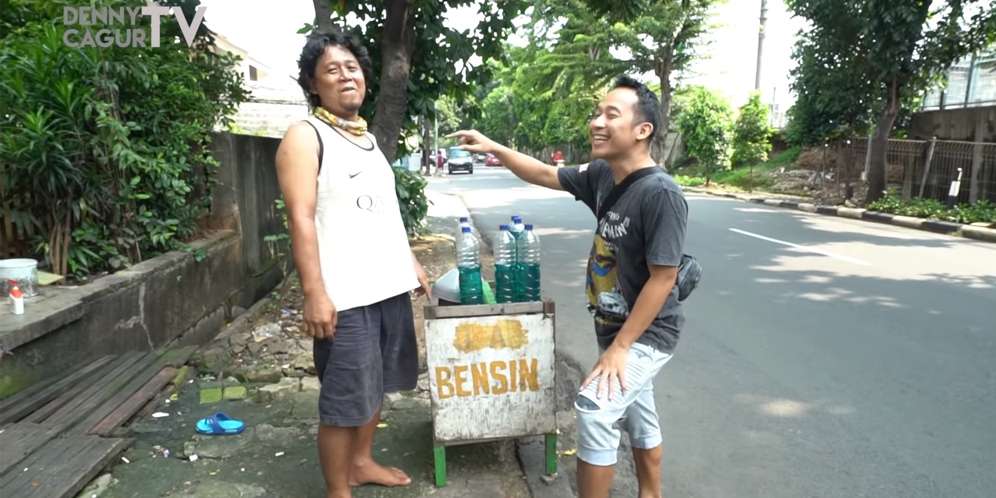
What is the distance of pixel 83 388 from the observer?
3.23 metres

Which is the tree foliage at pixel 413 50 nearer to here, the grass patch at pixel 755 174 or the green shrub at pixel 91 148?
the green shrub at pixel 91 148

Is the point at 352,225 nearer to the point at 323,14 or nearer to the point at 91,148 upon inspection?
the point at 91,148


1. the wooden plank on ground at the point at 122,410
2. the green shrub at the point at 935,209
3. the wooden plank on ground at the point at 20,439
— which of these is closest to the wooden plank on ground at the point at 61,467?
the wooden plank on ground at the point at 20,439

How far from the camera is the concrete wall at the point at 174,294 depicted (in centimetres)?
304

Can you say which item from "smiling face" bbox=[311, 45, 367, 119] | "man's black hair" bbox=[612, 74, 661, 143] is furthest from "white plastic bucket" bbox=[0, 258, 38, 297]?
"man's black hair" bbox=[612, 74, 661, 143]

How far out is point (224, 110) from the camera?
6.12m

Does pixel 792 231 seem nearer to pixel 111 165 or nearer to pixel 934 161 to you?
pixel 934 161

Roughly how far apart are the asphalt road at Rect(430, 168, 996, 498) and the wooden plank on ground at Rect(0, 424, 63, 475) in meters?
2.67

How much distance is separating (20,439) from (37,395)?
33cm

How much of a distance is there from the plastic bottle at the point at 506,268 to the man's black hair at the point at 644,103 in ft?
2.67

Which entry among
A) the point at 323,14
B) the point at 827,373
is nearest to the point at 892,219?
the point at 827,373

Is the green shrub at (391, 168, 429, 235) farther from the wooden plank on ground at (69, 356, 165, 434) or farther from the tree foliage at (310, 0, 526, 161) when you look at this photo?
the wooden plank on ground at (69, 356, 165, 434)

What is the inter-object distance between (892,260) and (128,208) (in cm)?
810

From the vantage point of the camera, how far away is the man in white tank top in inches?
86.7
